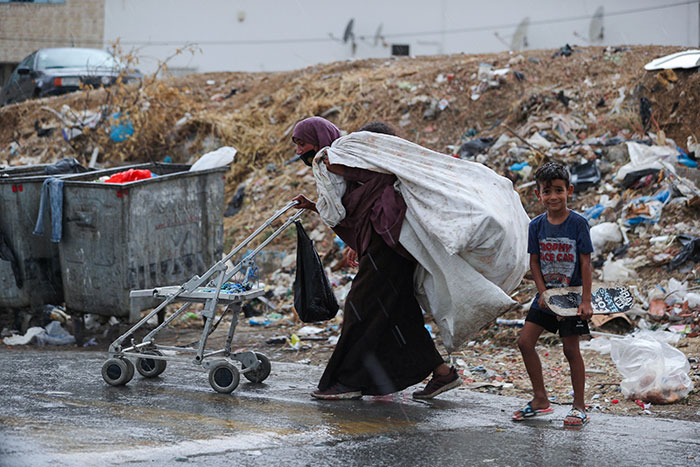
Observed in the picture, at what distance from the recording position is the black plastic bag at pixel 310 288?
18.2 feet

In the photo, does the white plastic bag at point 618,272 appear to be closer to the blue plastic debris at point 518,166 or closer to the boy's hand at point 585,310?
the blue plastic debris at point 518,166

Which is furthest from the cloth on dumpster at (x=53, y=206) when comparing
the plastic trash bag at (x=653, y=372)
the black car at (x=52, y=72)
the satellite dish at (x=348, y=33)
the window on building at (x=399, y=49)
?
the satellite dish at (x=348, y=33)

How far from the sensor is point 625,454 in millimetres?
4191

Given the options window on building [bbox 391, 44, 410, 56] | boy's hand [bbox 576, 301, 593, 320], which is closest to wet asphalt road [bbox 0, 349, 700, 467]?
boy's hand [bbox 576, 301, 593, 320]

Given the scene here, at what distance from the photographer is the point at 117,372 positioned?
5672mm

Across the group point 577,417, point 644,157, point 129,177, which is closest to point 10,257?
point 129,177

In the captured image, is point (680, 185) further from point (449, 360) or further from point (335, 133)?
point (335, 133)

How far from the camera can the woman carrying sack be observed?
523cm

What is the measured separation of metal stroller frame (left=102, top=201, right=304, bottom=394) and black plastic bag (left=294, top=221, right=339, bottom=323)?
210mm

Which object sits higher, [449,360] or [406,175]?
[406,175]

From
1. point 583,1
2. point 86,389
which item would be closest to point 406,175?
point 86,389

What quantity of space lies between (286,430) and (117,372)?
163 centimetres

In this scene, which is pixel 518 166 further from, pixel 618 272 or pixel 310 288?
pixel 310 288

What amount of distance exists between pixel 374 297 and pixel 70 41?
86.2 ft
